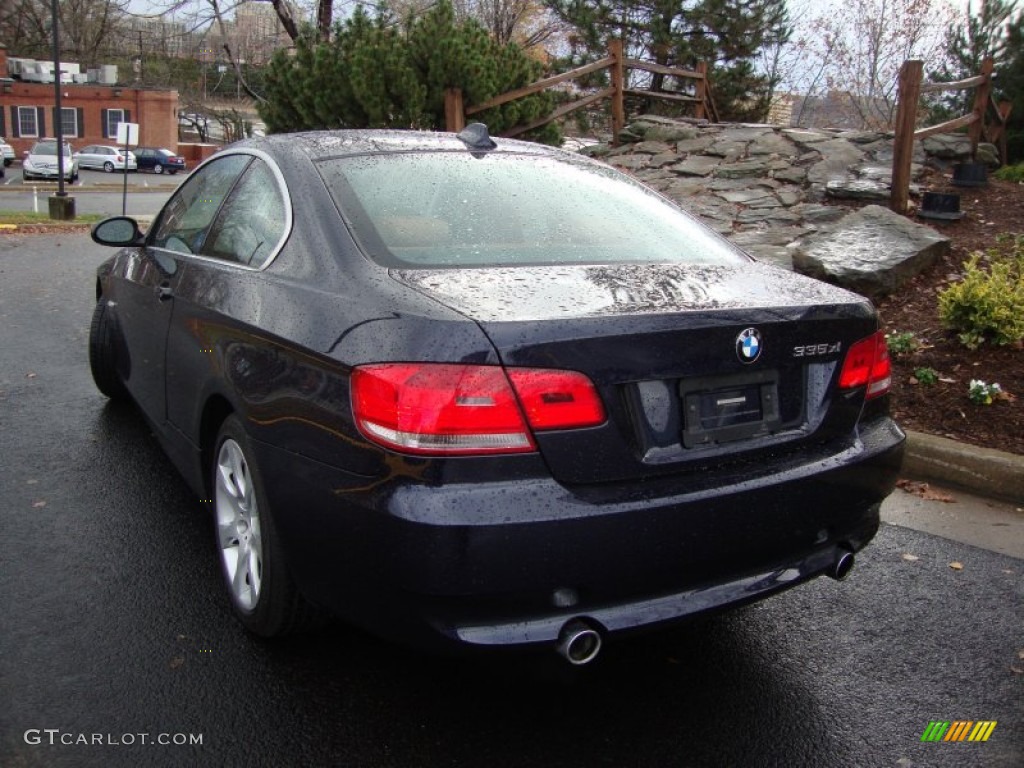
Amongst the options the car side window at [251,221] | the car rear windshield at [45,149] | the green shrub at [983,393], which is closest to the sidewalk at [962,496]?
the green shrub at [983,393]

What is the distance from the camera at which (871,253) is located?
284 inches

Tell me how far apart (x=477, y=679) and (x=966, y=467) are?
305 cm

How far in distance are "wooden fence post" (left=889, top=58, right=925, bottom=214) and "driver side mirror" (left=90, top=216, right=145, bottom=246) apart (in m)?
6.74

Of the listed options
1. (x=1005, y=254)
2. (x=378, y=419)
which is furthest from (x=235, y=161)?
(x=1005, y=254)

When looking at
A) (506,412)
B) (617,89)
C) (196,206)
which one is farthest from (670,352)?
(617,89)

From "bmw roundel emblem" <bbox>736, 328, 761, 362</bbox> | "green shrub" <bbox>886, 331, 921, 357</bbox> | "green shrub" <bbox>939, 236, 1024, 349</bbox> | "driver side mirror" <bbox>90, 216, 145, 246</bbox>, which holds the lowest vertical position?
"green shrub" <bbox>886, 331, 921, 357</bbox>

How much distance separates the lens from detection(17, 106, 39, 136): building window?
6228cm

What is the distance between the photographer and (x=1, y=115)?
61.9m

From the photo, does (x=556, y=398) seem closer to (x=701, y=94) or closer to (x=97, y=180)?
(x=701, y=94)

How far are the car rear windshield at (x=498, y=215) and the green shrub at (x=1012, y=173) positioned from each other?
29.3ft

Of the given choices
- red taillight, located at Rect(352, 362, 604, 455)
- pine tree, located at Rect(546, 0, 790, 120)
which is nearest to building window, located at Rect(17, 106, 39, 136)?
pine tree, located at Rect(546, 0, 790, 120)

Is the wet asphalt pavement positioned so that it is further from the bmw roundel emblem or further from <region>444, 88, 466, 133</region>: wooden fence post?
<region>444, 88, 466, 133</region>: wooden fence post

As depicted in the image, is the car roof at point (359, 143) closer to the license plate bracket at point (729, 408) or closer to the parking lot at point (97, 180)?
the license plate bracket at point (729, 408)

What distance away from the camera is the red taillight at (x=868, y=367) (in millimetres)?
2770
